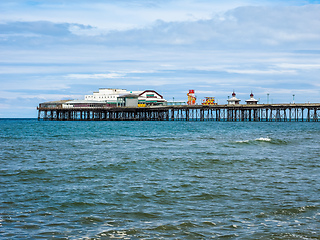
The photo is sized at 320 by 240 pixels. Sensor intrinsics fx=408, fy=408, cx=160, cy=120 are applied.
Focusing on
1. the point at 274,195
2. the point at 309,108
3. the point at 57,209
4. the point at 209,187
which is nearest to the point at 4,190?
the point at 57,209

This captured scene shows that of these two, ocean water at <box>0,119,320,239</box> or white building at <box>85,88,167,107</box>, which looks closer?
ocean water at <box>0,119,320,239</box>

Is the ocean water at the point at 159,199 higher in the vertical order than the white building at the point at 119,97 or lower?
lower

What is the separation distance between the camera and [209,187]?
14.2m

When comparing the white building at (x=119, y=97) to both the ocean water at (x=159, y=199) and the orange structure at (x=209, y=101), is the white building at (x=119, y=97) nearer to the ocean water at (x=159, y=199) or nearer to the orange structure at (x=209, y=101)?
the orange structure at (x=209, y=101)

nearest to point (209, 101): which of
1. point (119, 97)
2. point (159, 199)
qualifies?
point (119, 97)

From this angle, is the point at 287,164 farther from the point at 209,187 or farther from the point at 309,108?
the point at 309,108

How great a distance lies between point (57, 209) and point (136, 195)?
2.70 m

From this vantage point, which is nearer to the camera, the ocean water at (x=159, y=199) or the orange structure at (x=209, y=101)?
the ocean water at (x=159, y=199)

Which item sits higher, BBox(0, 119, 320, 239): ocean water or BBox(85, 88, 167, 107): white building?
BBox(85, 88, 167, 107): white building

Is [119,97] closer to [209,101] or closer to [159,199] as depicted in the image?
[209,101]

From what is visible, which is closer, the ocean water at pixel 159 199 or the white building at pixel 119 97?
the ocean water at pixel 159 199

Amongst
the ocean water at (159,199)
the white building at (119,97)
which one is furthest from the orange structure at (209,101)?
the ocean water at (159,199)

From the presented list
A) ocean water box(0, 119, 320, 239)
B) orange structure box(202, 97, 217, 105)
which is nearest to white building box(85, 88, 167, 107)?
orange structure box(202, 97, 217, 105)

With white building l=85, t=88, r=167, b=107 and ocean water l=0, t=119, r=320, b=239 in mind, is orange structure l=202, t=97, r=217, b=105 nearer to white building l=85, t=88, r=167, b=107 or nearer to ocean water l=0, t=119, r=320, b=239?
white building l=85, t=88, r=167, b=107
